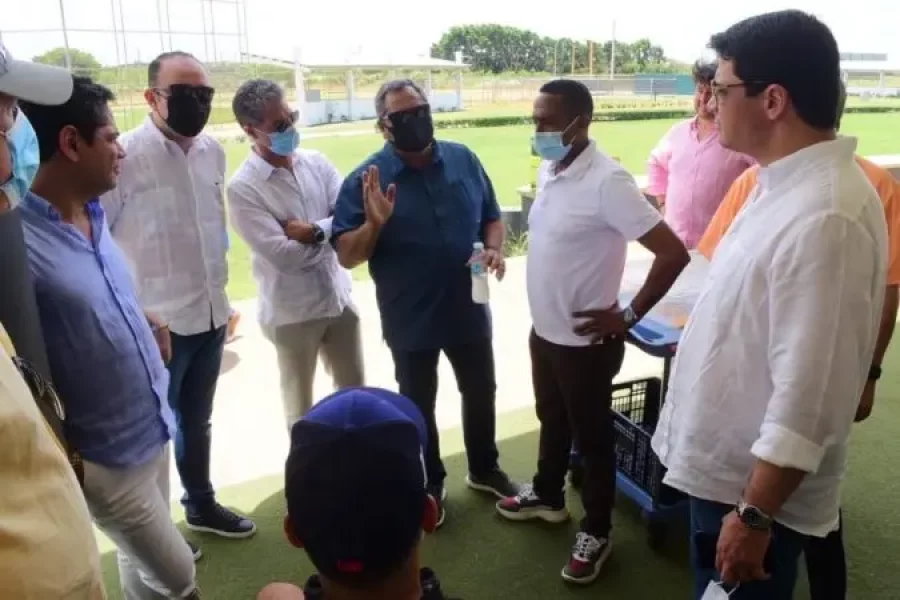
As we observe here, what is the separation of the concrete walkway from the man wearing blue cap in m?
2.27

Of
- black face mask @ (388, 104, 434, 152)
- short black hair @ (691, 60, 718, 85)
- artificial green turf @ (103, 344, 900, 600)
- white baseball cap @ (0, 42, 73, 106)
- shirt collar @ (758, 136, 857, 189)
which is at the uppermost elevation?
short black hair @ (691, 60, 718, 85)

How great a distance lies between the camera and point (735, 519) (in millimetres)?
1304

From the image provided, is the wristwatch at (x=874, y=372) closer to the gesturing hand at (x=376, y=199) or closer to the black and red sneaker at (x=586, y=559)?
the black and red sneaker at (x=586, y=559)

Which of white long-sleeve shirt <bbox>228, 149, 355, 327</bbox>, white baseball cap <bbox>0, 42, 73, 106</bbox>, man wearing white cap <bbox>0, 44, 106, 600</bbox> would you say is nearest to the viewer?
man wearing white cap <bbox>0, 44, 106, 600</bbox>

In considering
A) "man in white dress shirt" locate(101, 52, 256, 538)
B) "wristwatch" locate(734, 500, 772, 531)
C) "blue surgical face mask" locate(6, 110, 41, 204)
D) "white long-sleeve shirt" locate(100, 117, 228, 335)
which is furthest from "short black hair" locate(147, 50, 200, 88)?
"wristwatch" locate(734, 500, 772, 531)

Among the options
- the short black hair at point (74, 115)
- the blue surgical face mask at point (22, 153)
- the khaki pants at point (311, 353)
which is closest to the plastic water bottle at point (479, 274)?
the khaki pants at point (311, 353)

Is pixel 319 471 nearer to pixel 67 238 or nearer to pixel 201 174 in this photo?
pixel 67 238

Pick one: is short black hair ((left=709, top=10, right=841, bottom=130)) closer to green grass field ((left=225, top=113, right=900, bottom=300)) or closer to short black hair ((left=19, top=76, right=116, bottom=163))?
short black hair ((left=19, top=76, right=116, bottom=163))

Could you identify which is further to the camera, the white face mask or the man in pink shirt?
the man in pink shirt

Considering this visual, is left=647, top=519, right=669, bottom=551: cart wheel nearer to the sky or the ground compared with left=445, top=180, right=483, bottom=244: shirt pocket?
nearer to the ground

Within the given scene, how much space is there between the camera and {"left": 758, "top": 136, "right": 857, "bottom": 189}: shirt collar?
1250mm

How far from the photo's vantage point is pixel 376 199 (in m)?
2.41

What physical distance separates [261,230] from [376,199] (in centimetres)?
49

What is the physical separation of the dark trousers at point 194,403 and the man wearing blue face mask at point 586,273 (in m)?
1.16
